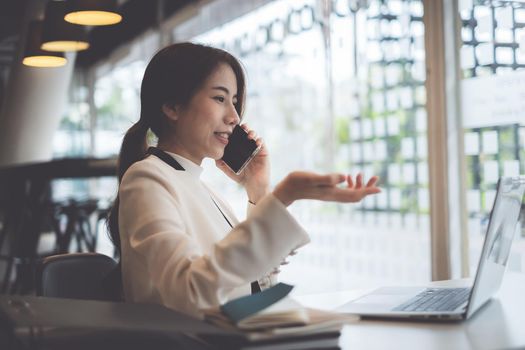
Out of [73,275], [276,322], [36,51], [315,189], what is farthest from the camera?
[36,51]

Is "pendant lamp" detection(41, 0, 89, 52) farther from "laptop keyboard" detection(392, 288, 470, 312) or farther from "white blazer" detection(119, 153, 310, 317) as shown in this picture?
"laptop keyboard" detection(392, 288, 470, 312)

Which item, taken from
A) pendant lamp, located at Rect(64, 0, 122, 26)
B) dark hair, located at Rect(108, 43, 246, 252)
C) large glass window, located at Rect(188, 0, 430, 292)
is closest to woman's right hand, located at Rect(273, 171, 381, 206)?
dark hair, located at Rect(108, 43, 246, 252)

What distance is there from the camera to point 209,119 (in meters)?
1.82

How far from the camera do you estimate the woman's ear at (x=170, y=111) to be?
1.85 m

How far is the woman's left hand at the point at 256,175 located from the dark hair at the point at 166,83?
32cm

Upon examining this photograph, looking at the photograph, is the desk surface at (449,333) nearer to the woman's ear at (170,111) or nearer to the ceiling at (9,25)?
the woman's ear at (170,111)

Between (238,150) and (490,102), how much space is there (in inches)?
90.8

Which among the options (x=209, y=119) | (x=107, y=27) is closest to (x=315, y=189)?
(x=209, y=119)

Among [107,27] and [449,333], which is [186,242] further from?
[107,27]

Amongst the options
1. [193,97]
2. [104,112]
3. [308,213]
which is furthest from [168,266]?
[104,112]

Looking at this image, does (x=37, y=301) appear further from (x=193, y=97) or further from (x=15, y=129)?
(x=15, y=129)

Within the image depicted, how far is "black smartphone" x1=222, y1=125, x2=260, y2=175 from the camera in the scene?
193 cm

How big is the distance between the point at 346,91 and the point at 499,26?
1.80 metres

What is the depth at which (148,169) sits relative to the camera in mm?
1654
